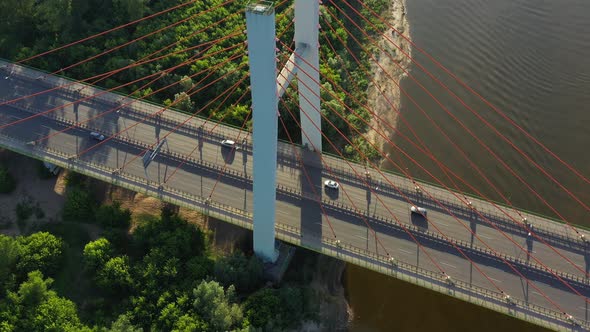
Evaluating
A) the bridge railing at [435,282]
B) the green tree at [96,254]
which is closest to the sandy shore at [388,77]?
the bridge railing at [435,282]

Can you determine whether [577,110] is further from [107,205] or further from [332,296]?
[107,205]

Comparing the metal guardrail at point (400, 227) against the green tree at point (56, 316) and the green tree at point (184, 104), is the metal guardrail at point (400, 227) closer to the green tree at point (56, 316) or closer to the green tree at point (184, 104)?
the green tree at point (184, 104)

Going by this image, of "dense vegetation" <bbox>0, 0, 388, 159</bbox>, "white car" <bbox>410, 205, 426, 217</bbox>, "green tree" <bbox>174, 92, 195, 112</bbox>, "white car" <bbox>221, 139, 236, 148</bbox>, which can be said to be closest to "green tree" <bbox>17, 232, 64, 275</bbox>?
"white car" <bbox>221, 139, 236, 148</bbox>

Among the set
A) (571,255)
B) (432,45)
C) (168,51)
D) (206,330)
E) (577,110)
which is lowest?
(206,330)

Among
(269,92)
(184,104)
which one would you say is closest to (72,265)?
(184,104)

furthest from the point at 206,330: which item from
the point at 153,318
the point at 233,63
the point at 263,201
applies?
the point at 233,63

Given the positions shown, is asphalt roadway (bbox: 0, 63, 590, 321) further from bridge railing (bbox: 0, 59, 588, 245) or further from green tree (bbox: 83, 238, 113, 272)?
green tree (bbox: 83, 238, 113, 272)
